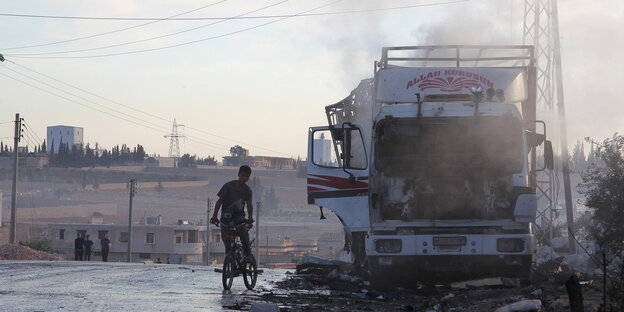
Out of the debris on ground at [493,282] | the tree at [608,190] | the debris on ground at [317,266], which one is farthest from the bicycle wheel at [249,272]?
the tree at [608,190]

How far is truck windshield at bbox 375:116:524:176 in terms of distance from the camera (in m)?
12.3

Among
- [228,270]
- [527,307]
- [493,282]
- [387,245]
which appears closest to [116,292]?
[228,270]

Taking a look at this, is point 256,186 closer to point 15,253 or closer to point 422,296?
point 15,253

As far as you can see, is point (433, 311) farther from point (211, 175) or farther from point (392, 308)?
point (211, 175)

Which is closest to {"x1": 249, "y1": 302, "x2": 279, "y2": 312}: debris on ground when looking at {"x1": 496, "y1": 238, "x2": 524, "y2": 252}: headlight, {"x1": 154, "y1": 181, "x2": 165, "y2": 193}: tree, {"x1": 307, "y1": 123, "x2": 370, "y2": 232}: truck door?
{"x1": 307, "y1": 123, "x2": 370, "y2": 232}: truck door

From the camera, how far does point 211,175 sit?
184125 mm

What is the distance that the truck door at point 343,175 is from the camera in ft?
42.5

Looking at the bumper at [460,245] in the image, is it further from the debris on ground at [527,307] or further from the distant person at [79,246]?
the distant person at [79,246]

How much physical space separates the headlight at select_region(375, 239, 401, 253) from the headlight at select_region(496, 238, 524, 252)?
152 cm

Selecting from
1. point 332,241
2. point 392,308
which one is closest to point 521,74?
point 392,308

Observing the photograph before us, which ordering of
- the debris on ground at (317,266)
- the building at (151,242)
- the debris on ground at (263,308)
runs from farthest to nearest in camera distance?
the building at (151,242) → the debris on ground at (317,266) → the debris on ground at (263,308)

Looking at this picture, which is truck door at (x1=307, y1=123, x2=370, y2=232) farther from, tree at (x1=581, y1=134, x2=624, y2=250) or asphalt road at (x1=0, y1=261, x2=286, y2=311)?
tree at (x1=581, y1=134, x2=624, y2=250)

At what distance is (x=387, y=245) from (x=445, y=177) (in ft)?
4.57

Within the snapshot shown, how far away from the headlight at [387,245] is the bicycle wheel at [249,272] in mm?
1945
